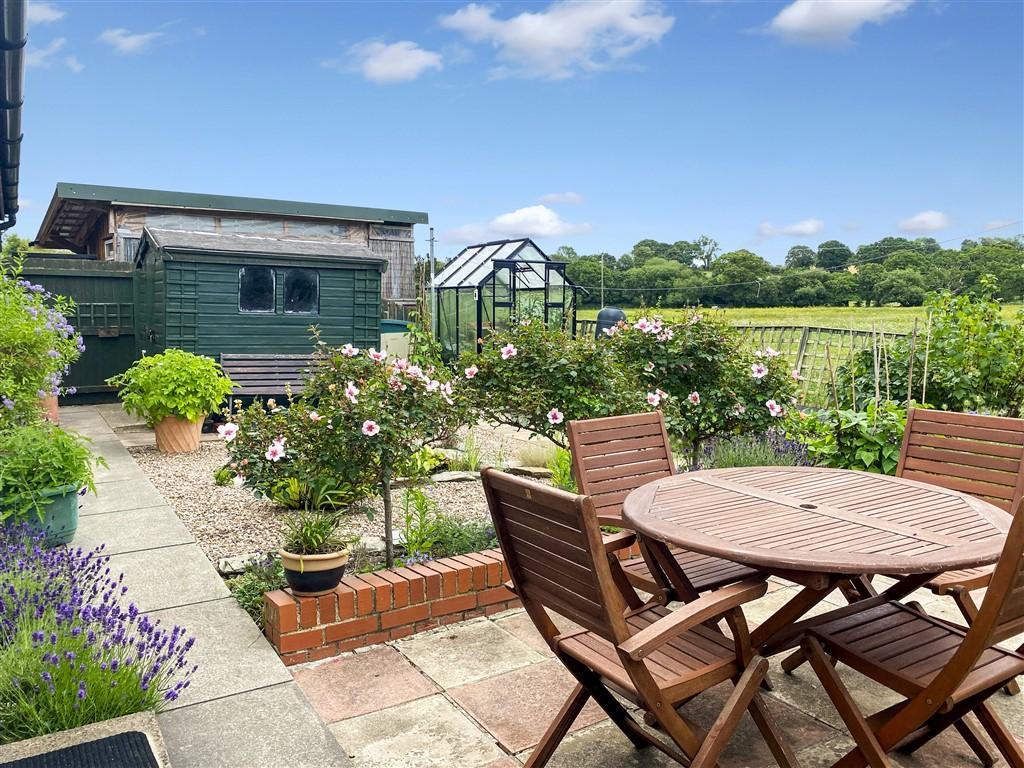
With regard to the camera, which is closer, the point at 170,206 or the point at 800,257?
the point at 170,206

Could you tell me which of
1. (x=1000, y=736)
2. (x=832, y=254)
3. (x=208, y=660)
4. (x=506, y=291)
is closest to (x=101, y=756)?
(x=208, y=660)

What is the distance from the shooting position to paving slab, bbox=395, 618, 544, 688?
118 inches

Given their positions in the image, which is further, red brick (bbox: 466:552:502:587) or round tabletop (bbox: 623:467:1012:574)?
red brick (bbox: 466:552:502:587)

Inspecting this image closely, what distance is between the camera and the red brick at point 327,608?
3.10 metres

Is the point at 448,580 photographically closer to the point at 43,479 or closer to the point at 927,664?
the point at 927,664

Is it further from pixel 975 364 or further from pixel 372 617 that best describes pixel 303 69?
pixel 372 617

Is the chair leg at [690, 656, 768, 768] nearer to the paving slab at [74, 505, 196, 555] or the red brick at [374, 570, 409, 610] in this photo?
the red brick at [374, 570, 409, 610]

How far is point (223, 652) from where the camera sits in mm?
3012

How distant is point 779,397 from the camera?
563 cm

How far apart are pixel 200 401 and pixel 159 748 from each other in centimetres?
584

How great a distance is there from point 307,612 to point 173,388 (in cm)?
493

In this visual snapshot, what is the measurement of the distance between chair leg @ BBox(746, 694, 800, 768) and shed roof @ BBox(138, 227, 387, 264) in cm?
875

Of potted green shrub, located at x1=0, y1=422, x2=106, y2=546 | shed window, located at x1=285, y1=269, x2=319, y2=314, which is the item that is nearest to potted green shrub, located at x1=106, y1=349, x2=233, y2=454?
shed window, located at x1=285, y1=269, x2=319, y2=314

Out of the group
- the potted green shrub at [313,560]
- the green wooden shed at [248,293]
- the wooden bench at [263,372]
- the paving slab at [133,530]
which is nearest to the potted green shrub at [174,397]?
the wooden bench at [263,372]
